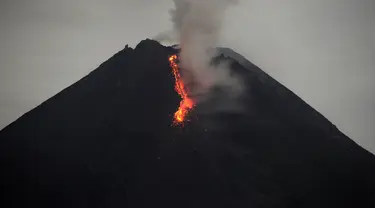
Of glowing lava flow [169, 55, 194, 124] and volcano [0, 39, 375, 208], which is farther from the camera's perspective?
glowing lava flow [169, 55, 194, 124]

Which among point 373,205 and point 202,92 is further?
point 202,92

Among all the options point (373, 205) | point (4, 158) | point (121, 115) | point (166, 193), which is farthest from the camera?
point (121, 115)

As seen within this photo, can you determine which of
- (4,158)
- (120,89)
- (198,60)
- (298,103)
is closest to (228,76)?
(198,60)

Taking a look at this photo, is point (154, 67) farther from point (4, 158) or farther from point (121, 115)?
point (4, 158)

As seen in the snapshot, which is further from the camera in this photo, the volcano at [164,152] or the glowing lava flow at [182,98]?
the glowing lava flow at [182,98]
